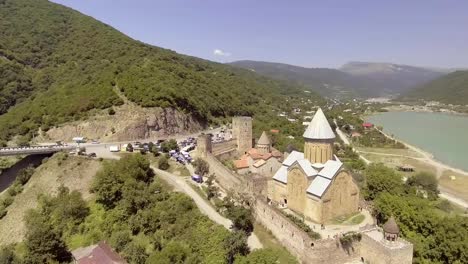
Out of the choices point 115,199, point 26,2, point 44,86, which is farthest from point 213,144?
point 26,2

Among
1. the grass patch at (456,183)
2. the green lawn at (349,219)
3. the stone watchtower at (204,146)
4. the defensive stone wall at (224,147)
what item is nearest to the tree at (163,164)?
the stone watchtower at (204,146)

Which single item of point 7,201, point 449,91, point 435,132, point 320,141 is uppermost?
point 320,141

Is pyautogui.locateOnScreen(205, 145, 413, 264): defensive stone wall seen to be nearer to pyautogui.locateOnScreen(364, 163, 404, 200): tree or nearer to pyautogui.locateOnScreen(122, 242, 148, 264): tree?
pyautogui.locateOnScreen(122, 242, 148, 264): tree

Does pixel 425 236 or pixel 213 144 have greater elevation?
pixel 213 144

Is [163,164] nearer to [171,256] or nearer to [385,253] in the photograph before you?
[171,256]

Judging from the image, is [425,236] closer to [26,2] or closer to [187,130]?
[187,130]

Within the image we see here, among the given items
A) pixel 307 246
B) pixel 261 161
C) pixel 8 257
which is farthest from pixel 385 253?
pixel 8 257

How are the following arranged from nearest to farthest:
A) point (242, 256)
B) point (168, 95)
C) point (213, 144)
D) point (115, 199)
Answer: point (242, 256) → point (115, 199) → point (213, 144) → point (168, 95)
